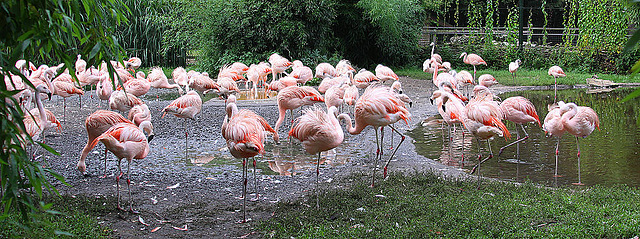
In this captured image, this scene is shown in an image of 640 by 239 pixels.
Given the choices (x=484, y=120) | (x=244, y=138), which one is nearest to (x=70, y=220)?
(x=244, y=138)

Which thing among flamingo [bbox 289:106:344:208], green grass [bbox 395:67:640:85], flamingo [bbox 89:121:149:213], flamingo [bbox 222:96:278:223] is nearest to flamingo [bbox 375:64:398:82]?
green grass [bbox 395:67:640:85]

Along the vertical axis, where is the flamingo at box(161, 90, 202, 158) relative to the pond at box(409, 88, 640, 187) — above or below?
above

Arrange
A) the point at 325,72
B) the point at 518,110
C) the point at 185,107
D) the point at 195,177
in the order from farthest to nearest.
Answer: the point at 325,72 < the point at 185,107 < the point at 518,110 < the point at 195,177

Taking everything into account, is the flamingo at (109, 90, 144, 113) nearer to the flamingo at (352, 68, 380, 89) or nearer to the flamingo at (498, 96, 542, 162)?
the flamingo at (352, 68, 380, 89)

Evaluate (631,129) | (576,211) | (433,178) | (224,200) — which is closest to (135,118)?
(224,200)

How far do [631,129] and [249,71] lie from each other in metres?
7.94

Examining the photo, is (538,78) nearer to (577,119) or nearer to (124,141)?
(577,119)

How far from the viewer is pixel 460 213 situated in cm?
431

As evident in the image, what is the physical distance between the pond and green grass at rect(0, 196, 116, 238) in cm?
415

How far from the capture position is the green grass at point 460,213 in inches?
153

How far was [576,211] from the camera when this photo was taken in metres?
4.27

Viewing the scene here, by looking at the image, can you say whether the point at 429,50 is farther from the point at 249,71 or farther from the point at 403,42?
the point at 249,71

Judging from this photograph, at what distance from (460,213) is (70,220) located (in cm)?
316

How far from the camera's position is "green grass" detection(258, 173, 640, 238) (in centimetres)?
389
